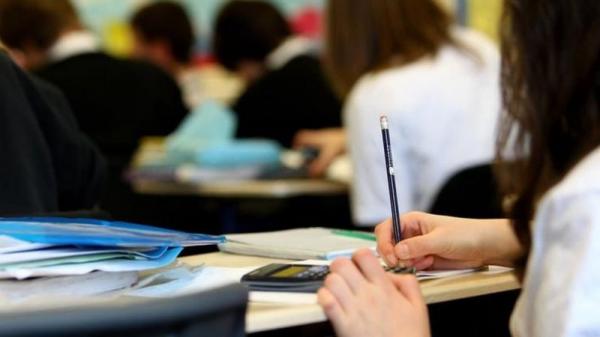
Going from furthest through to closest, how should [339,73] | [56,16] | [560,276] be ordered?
[56,16], [339,73], [560,276]

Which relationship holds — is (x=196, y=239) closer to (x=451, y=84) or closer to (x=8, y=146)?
(x=8, y=146)

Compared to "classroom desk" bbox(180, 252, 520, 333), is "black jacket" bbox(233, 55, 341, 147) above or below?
above

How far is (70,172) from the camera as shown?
6.08 feet

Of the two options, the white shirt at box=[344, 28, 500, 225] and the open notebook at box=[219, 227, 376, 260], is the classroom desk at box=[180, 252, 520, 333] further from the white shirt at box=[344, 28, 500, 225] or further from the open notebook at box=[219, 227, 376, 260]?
the white shirt at box=[344, 28, 500, 225]

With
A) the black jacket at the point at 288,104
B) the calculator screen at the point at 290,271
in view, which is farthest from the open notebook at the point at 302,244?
the black jacket at the point at 288,104

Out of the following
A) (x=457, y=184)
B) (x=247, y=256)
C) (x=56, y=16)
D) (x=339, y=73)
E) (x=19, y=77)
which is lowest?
(x=247, y=256)

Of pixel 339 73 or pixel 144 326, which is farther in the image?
pixel 339 73

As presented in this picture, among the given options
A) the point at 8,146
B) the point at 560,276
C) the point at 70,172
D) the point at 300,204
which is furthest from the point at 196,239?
the point at 300,204

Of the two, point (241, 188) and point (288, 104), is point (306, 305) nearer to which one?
point (241, 188)

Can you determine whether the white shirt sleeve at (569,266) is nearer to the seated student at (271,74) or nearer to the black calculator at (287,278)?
the black calculator at (287,278)

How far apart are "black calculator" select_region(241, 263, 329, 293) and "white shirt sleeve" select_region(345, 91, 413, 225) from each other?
4.80 feet

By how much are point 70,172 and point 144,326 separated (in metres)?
1.12

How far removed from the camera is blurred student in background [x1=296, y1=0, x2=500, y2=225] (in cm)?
275

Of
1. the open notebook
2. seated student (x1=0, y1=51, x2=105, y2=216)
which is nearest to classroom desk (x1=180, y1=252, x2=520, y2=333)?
the open notebook
